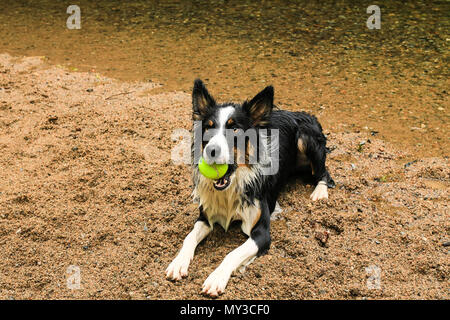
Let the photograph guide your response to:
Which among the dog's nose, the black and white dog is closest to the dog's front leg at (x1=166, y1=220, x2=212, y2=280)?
the black and white dog

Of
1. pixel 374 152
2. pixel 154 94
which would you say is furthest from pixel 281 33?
pixel 374 152

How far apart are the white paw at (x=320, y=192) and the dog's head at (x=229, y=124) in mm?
1063

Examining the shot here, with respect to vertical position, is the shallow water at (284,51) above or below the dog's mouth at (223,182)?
above

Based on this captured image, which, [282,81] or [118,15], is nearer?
[282,81]

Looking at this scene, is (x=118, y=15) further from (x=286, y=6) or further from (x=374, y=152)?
(x=374, y=152)

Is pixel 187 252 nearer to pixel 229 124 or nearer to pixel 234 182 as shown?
pixel 234 182

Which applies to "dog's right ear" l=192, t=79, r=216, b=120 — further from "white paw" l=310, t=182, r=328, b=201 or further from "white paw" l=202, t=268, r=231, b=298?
"white paw" l=310, t=182, r=328, b=201

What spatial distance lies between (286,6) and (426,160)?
7.59 m

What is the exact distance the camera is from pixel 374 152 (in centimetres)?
509

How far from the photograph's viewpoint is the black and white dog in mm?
3346

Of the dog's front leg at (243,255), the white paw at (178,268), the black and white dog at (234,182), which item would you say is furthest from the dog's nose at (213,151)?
the white paw at (178,268)

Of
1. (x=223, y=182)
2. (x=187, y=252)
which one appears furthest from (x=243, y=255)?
(x=223, y=182)

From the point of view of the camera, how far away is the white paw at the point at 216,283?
3.17 meters

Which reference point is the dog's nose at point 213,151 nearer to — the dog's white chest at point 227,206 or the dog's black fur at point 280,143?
the dog's black fur at point 280,143
